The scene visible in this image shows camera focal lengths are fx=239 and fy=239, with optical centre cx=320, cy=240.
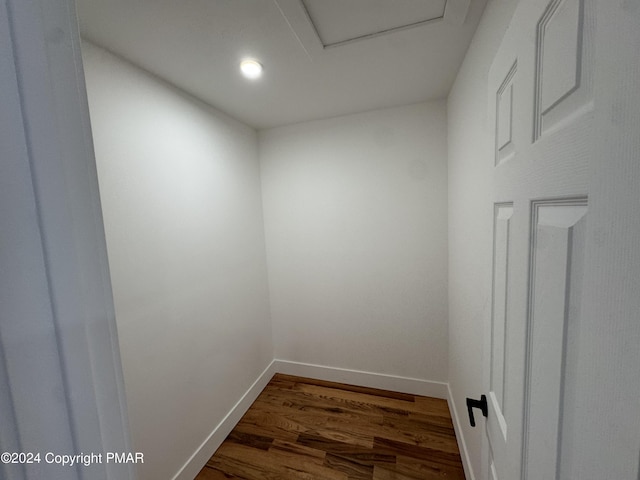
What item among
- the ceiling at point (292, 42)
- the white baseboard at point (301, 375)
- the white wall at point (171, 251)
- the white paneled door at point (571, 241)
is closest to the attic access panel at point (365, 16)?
the ceiling at point (292, 42)

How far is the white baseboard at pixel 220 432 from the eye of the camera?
4.61 feet

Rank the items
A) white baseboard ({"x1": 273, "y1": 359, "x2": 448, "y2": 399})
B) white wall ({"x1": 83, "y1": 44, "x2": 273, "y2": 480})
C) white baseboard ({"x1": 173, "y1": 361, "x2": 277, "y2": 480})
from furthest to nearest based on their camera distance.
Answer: white baseboard ({"x1": 273, "y1": 359, "x2": 448, "y2": 399}) < white baseboard ({"x1": 173, "y1": 361, "x2": 277, "y2": 480}) < white wall ({"x1": 83, "y1": 44, "x2": 273, "y2": 480})

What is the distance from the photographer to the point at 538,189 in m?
0.42

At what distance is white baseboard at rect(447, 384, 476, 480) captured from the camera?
51.8 inches

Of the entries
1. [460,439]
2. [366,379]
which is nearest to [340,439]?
[366,379]

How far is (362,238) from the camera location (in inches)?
79.0

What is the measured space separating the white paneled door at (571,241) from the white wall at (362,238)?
4.25 ft

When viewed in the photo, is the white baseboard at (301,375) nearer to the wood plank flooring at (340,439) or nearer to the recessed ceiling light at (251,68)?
the wood plank flooring at (340,439)

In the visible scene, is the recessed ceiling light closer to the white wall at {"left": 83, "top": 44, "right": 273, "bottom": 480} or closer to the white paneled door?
the white wall at {"left": 83, "top": 44, "right": 273, "bottom": 480}

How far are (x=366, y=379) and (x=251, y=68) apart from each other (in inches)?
96.0

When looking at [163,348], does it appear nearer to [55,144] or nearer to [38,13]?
[55,144]

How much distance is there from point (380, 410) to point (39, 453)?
203cm

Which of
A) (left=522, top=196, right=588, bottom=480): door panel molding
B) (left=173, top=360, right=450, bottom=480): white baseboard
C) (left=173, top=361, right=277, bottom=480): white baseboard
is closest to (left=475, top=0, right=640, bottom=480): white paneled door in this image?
(left=522, top=196, right=588, bottom=480): door panel molding

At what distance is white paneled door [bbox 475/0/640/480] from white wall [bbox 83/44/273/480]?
145 centimetres
